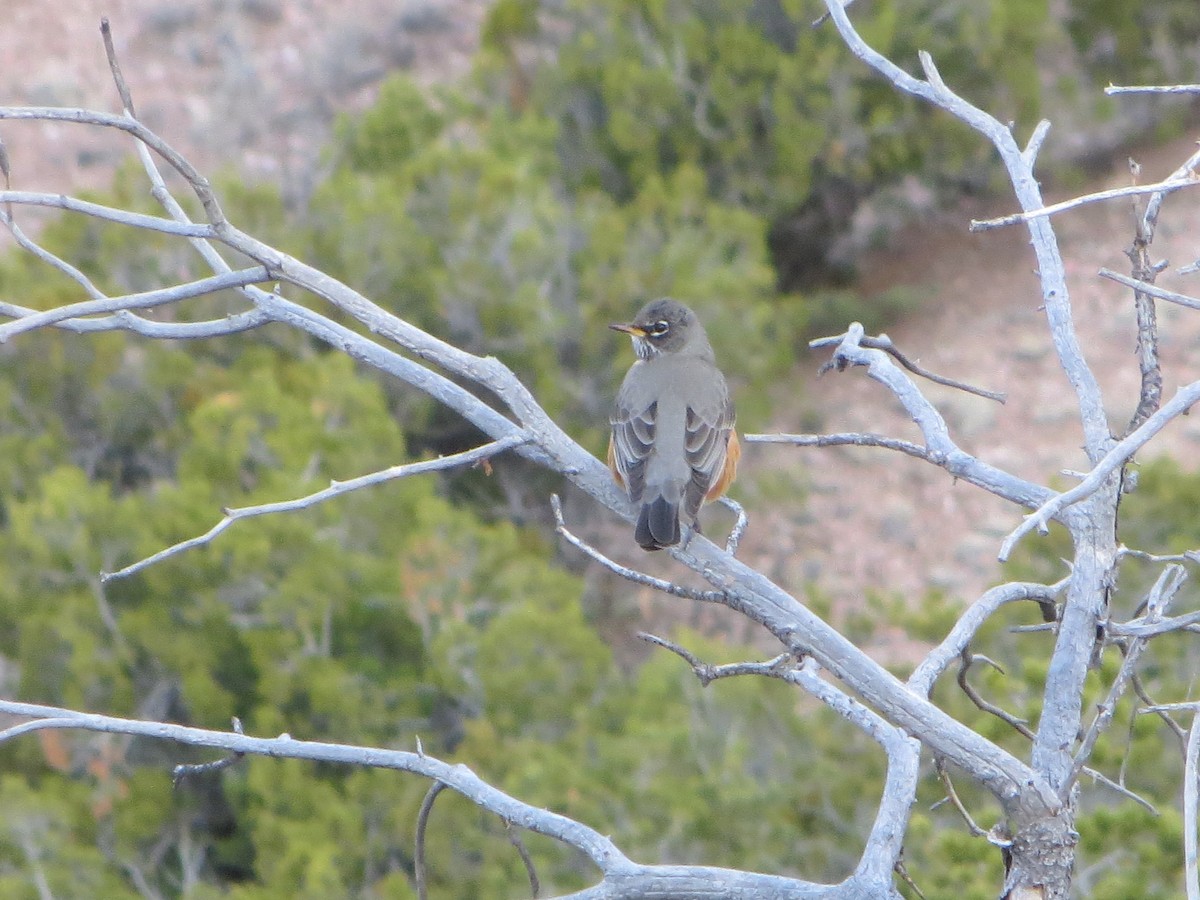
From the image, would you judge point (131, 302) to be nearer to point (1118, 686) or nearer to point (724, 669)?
point (724, 669)

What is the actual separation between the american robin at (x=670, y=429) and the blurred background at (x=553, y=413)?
161cm

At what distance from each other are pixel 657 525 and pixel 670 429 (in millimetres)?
803

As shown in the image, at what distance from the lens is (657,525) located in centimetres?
504

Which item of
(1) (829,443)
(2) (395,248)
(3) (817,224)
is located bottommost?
(1) (829,443)

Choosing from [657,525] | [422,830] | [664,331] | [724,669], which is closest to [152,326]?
[422,830]

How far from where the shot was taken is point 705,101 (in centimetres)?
1270

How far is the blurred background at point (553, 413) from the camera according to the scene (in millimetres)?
7742

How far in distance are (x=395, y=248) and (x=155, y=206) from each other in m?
1.86

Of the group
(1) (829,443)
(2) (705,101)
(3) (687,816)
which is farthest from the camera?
(2) (705,101)

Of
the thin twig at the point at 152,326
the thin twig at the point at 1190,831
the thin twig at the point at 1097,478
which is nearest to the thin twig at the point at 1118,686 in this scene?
the thin twig at the point at 1190,831

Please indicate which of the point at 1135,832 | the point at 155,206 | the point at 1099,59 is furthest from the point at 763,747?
the point at 1099,59

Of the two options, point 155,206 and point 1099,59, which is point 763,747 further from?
point 1099,59

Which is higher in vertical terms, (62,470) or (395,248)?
(395,248)

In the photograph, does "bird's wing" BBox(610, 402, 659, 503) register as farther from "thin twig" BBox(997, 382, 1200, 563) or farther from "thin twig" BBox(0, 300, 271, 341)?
"thin twig" BBox(997, 382, 1200, 563)
